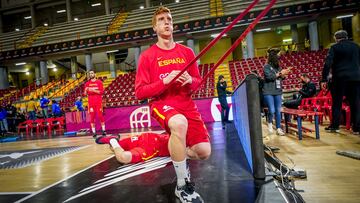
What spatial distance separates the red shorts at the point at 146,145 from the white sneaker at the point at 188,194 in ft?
2.93

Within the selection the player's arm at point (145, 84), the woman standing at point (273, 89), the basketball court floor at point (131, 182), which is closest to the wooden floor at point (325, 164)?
the basketball court floor at point (131, 182)

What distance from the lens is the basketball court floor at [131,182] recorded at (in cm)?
224

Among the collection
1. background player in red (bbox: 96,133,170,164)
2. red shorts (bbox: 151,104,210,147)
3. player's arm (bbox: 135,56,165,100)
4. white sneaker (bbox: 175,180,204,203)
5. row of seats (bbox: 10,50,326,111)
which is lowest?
white sneaker (bbox: 175,180,204,203)

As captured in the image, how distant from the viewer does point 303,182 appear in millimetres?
2406

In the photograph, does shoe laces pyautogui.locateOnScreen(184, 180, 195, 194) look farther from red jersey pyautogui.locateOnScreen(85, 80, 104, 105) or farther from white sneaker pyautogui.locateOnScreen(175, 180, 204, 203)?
red jersey pyautogui.locateOnScreen(85, 80, 104, 105)

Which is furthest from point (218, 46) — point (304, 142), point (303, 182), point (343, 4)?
point (303, 182)

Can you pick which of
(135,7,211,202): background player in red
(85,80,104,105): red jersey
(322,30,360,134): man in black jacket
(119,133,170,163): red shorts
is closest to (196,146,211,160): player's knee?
(135,7,211,202): background player in red

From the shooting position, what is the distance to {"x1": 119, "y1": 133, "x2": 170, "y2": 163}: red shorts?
9.58 feet

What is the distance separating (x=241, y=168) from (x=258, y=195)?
0.86 metres

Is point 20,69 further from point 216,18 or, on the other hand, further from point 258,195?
point 258,195

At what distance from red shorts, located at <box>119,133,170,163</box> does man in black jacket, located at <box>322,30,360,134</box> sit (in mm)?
3193

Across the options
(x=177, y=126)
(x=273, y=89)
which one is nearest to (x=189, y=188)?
(x=177, y=126)

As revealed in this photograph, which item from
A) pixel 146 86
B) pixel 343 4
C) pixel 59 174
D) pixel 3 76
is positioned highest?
pixel 343 4

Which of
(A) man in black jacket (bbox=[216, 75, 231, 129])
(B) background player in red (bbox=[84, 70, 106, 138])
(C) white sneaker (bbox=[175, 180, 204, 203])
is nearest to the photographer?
(C) white sneaker (bbox=[175, 180, 204, 203])
